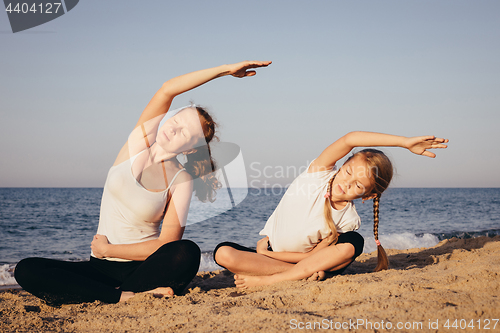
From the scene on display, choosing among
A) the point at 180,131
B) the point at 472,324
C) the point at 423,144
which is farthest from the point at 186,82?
the point at 472,324

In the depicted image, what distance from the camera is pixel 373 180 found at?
269 cm

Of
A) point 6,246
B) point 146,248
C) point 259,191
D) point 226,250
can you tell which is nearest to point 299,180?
point 226,250

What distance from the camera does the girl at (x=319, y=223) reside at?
2678mm

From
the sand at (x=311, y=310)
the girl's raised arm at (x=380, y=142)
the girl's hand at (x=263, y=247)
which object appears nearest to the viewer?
the sand at (x=311, y=310)

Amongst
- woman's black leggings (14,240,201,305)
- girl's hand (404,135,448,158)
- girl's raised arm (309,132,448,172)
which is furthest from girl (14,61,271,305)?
girl's hand (404,135,448,158)

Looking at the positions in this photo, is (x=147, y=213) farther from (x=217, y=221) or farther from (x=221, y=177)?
(x=217, y=221)

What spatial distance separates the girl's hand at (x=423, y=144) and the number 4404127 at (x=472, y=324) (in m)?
1.19

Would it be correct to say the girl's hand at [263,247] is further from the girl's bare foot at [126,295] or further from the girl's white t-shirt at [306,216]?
the girl's bare foot at [126,295]

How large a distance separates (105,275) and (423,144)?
2.58 meters

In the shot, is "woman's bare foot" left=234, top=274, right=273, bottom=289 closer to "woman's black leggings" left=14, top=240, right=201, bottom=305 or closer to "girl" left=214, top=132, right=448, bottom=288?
"girl" left=214, top=132, right=448, bottom=288

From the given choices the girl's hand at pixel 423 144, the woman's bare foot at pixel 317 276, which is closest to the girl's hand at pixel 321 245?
the woman's bare foot at pixel 317 276

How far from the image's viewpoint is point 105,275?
2.49 meters

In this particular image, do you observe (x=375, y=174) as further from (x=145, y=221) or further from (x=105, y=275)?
(x=105, y=275)

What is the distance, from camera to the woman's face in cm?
239
